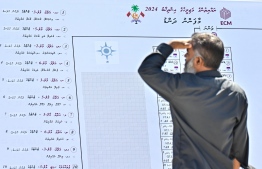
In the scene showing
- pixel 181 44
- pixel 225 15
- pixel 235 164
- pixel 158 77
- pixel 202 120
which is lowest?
pixel 235 164

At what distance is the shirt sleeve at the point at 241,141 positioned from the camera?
12.0ft

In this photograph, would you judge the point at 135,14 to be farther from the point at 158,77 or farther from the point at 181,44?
the point at 158,77

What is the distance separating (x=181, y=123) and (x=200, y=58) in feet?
0.92

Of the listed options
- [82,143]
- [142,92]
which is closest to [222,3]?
[142,92]

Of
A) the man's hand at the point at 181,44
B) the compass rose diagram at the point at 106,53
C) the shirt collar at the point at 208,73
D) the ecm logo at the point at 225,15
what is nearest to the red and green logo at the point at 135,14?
the compass rose diagram at the point at 106,53

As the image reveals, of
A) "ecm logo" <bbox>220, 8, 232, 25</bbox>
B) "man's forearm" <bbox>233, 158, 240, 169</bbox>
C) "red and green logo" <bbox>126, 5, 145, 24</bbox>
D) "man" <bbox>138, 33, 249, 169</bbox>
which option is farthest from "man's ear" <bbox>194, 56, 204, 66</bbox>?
"ecm logo" <bbox>220, 8, 232, 25</bbox>

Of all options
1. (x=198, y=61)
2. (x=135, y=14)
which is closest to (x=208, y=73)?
(x=198, y=61)

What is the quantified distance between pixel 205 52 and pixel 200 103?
0.21 metres

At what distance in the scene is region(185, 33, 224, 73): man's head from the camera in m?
3.55

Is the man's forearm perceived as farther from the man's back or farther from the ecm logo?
the ecm logo

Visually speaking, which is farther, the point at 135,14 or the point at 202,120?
the point at 135,14

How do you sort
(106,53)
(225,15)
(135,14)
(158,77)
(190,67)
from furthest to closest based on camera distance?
(225,15), (135,14), (106,53), (190,67), (158,77)

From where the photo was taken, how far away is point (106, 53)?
14.9 feet

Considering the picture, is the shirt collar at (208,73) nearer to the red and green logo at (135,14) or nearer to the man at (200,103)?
the man at (200,103)
